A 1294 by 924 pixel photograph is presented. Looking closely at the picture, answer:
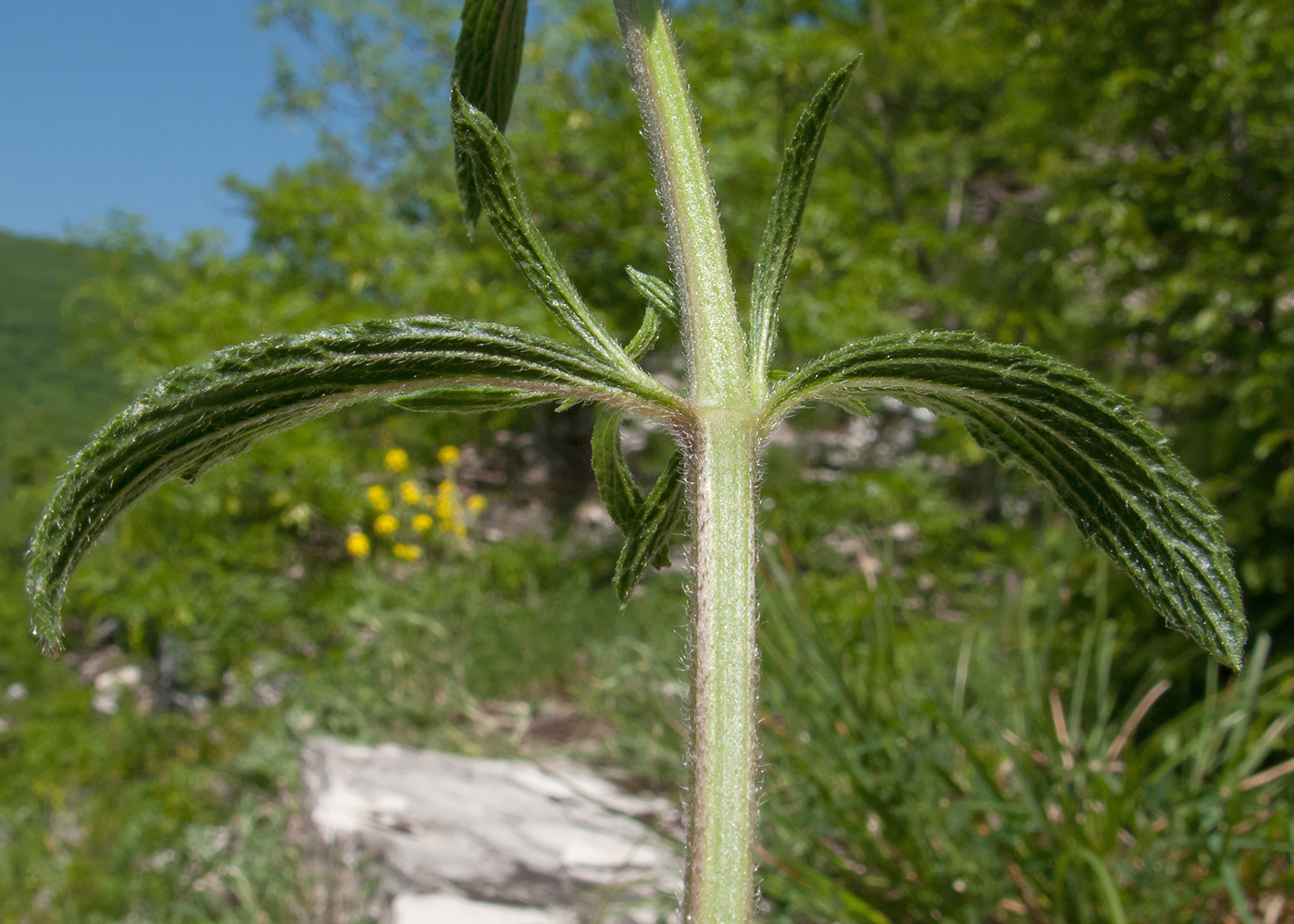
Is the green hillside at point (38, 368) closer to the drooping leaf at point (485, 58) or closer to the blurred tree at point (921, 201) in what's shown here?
the blurred tree at point (921, 201)

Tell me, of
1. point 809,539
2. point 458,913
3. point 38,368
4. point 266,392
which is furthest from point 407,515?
point 38,368

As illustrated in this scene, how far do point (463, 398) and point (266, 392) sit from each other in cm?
11

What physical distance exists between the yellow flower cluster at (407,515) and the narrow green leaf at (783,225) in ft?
16.5

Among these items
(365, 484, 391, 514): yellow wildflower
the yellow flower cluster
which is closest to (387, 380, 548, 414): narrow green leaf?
the yellow flower cluster

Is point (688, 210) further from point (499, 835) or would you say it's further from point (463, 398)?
point (499, 835)

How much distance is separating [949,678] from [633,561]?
2.62m

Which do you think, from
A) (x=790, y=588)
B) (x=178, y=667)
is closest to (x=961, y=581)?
(x=790, y=588)

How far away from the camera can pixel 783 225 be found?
513mm

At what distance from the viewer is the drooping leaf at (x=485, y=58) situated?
0.60m

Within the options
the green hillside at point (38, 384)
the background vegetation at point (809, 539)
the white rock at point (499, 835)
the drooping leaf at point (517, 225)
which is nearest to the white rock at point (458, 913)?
the white rock at point (499, 835)

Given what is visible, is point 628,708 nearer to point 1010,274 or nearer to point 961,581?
point 961,581

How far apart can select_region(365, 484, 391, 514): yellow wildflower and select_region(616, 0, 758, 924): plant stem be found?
532 cm

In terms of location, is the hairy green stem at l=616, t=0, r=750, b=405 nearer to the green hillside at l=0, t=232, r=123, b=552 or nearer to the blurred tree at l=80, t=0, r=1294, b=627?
the blurred tree at l=80, t=0, r=1294, b=627

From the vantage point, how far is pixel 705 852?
367mm
